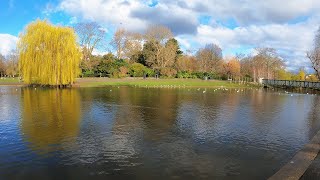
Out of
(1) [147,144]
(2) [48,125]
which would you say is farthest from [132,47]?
(1) [147,144]

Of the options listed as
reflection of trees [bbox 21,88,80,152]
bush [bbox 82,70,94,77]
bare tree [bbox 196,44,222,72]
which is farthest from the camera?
bare tree [bbox 196,44,222,72]

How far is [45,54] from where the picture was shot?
4284 centimetres

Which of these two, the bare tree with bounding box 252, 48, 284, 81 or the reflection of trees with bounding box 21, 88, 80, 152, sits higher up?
the bare tree with bounding box 252, 48, 284, 81

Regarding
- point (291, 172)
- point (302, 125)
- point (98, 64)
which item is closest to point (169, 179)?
point (291, 172)

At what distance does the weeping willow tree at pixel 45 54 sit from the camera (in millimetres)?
42906

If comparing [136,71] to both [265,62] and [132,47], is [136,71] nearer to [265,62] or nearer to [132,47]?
[132,47]

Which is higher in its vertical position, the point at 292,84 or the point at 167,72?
the point at 167,72

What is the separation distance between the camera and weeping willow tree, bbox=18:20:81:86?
42.9m

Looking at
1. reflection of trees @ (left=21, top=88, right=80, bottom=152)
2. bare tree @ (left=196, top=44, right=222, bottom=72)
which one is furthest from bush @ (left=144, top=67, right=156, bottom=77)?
reflection of trees @ (left=21, top=88, right=80, bottom=152)

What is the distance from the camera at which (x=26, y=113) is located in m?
18.7

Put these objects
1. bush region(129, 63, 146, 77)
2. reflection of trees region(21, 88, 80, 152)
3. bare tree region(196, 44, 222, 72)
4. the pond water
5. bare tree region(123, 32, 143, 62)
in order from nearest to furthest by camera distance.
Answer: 1. the pond water
2. reflection of trees region(21, 88, 80, 152)
3. bush region(129, 63, 146, 77)
4. bare tree region(123, 32, 143, 62)
5. bare tree region(196, 44, 222, 72)

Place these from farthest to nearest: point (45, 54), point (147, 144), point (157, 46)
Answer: point (157, 46)
point (45, 54)
point (147, 144)

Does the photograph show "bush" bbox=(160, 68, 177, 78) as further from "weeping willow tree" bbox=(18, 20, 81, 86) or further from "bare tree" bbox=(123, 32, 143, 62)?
"weeping willow tree" bbox=(18, 20, 81, 86)

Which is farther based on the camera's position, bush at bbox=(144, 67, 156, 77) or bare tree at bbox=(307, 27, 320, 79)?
bush at bbox=(144, 67, 156, 77)
